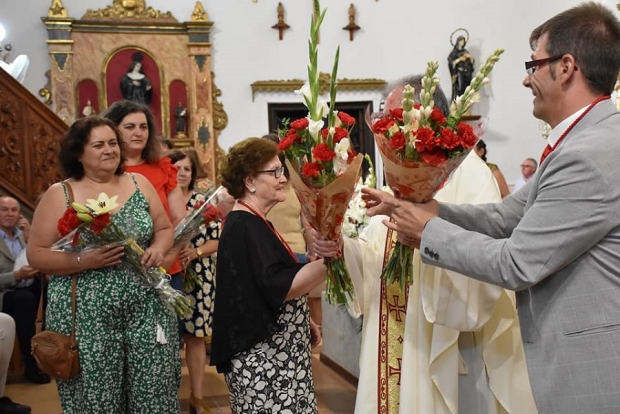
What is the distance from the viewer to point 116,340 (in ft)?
10.4

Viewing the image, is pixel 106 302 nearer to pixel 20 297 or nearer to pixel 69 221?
pixel 69 221

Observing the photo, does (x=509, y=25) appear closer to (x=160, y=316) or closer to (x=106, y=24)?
(x=106, y=24)

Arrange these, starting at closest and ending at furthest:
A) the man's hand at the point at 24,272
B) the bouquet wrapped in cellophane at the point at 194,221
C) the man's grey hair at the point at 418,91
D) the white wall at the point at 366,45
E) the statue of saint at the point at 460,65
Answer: the man's grey hair at the point at 418,91 < the bouquet wrapped in cellophane at the point at 194,221 < the man's hand at the point at 24,272 < the white wall at the point at 366,45 < the statue of saint at the point at 460,65

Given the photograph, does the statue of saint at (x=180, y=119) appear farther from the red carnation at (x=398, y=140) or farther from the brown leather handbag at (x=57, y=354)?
the red carnation at (x=398, y=140)

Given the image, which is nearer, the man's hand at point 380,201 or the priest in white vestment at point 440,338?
the man's hand at point 380,201

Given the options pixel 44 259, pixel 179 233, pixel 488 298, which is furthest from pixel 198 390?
pixel 488 298

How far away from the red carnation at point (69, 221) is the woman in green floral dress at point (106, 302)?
153 millimetres

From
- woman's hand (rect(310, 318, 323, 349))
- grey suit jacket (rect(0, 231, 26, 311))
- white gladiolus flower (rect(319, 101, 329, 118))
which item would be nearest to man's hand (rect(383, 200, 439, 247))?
white gladiolus flower (rect(319, 101, 329, 118))

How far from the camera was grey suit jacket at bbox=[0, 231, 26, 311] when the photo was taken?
5.75m

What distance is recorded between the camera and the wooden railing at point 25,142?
7387mm

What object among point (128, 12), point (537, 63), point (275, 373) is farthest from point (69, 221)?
point (128, 12)

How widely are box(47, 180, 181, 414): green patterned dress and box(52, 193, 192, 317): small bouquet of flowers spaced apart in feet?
0.15

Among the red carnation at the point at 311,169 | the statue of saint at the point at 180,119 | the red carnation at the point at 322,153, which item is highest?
the statue of saint at the point at 180,119

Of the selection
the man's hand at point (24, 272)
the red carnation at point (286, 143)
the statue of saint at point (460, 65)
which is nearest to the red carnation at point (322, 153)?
the red carnation at point (286, 143)
